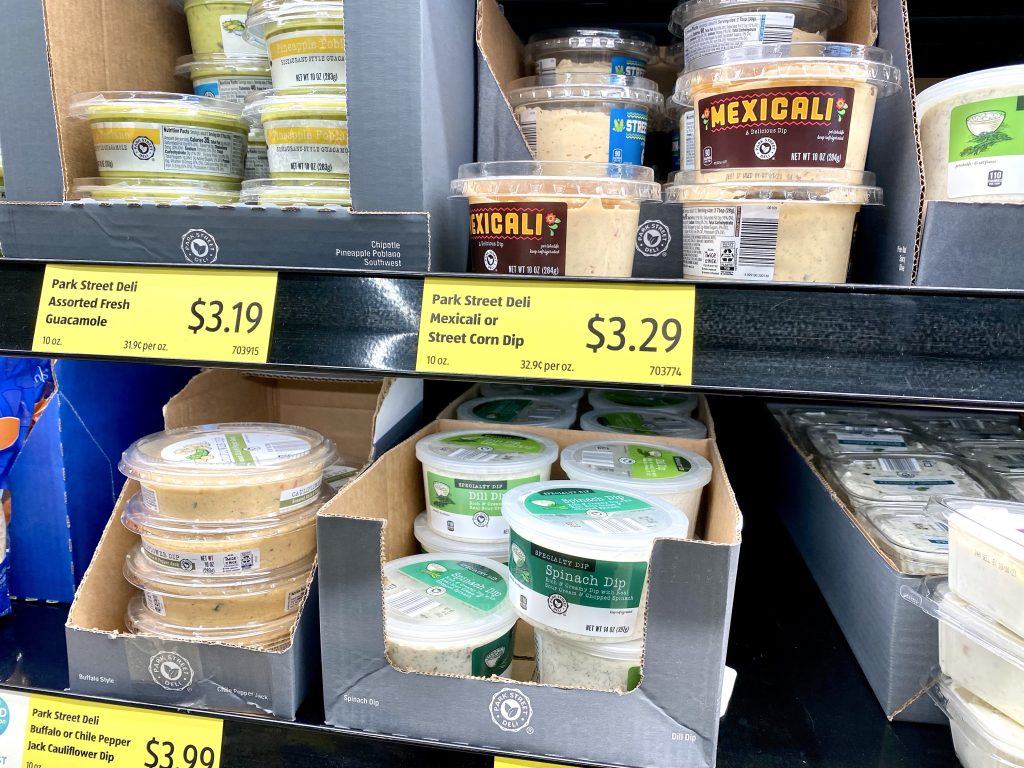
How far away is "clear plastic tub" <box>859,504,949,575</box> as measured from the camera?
0.82 meters

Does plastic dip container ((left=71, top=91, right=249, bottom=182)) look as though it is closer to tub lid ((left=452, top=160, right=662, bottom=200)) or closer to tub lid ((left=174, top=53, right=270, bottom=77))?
tub lid ((left=174, top=53, right=270, bottom=77))

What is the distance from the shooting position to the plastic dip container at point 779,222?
781 mm

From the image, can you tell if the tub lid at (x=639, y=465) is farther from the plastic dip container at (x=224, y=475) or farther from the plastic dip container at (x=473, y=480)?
the plastic dip container at (x=224, y=475)

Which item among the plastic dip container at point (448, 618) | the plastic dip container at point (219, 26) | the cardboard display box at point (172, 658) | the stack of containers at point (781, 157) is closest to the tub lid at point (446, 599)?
the plastic dip container at point (448, 618)

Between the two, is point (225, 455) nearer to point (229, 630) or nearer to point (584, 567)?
point (229, 630)

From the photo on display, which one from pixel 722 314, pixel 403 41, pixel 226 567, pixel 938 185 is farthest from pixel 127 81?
pixel 938 185

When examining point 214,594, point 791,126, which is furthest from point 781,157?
point 214,594

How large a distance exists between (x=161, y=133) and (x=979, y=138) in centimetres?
100

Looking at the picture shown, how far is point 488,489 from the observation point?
3.16 feet

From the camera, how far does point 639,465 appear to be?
99cm

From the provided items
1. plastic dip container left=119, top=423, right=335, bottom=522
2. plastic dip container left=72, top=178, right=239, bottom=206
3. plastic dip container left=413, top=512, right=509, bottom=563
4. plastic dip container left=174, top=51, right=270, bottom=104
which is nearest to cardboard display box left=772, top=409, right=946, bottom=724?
plastic dip container left=413, top=512, right=509, bottom=563

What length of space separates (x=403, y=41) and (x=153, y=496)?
614 mm

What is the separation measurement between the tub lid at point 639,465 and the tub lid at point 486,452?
0.13ft

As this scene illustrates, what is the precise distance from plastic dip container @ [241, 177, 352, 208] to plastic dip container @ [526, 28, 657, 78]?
43cm
